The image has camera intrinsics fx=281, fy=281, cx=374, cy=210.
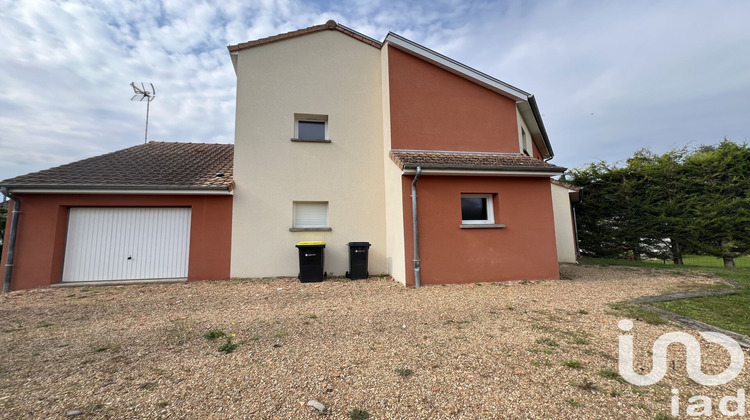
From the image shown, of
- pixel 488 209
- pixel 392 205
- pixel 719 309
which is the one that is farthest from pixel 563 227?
pixel 392 205

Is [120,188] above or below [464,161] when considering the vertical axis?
below

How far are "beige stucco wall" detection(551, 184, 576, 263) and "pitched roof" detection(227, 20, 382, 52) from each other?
8.62 m

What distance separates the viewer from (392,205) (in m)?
7.35

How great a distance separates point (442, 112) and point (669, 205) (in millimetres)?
9017

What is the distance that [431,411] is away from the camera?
6.63 ft

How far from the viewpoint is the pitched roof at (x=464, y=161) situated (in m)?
6.32

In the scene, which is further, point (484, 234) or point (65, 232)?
point (65, 232)

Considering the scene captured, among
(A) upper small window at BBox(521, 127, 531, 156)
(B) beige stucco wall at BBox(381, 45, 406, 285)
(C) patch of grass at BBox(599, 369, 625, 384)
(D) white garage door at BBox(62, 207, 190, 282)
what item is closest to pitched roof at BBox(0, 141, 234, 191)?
(D) white garage door at BBox(62, 207, 190, 282)

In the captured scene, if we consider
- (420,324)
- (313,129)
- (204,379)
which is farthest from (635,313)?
(313,129)

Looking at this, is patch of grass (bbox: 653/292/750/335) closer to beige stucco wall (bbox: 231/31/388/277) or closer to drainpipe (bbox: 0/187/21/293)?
beige stucco wall (bbox: 231/31/388/277)

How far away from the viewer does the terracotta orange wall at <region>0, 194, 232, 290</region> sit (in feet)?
21.2

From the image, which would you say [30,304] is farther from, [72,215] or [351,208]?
[351,208]

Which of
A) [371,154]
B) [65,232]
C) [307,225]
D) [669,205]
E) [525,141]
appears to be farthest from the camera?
[525,141]

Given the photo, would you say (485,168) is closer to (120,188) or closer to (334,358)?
(334,358)
